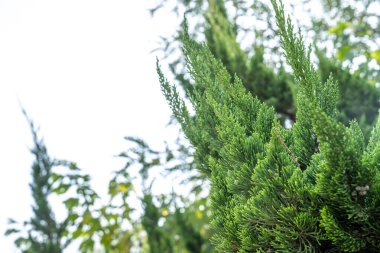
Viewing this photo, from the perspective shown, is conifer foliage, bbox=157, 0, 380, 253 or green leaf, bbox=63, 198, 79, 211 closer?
conifer foliage, bbox=157, 0, 380, 253

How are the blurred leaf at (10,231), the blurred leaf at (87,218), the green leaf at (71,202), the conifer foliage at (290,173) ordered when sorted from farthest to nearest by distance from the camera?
the blurred leaf at (10,231)
the blurred leaf at (87,218)
the green leaf at (71,202)
the conifer foliage at (290,173)

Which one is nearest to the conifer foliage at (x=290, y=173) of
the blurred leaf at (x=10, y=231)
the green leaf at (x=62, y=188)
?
the green leaf at (x=62, y=188)

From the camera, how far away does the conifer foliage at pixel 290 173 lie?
153 centimetres

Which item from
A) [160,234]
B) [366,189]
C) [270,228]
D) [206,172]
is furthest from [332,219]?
[160,234]

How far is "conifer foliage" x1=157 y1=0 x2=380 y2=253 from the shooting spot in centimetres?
153

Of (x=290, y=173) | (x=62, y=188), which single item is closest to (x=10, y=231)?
(x=62, y=188)

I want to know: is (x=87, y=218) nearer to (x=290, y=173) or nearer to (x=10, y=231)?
(x=10, y=231)

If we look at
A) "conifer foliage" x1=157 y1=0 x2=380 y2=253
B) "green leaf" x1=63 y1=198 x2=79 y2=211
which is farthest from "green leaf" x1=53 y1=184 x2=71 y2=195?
"conifer foliage" x1=157 y1=0 x2=380 y2=253

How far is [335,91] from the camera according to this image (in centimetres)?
208

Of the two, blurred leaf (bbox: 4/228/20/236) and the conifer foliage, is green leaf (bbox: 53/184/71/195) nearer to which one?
blurred leaf (bbox: 4/228/20/236)

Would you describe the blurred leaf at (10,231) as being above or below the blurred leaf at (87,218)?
above

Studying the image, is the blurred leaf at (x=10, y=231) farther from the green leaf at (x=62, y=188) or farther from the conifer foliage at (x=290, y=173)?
the conifer foliage at (x=290, y=173)

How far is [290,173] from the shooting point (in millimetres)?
1702

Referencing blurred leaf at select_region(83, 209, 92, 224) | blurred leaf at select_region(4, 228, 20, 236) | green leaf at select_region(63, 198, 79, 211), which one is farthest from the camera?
blurred leaf at select_region(4, 228, 20, 236)
